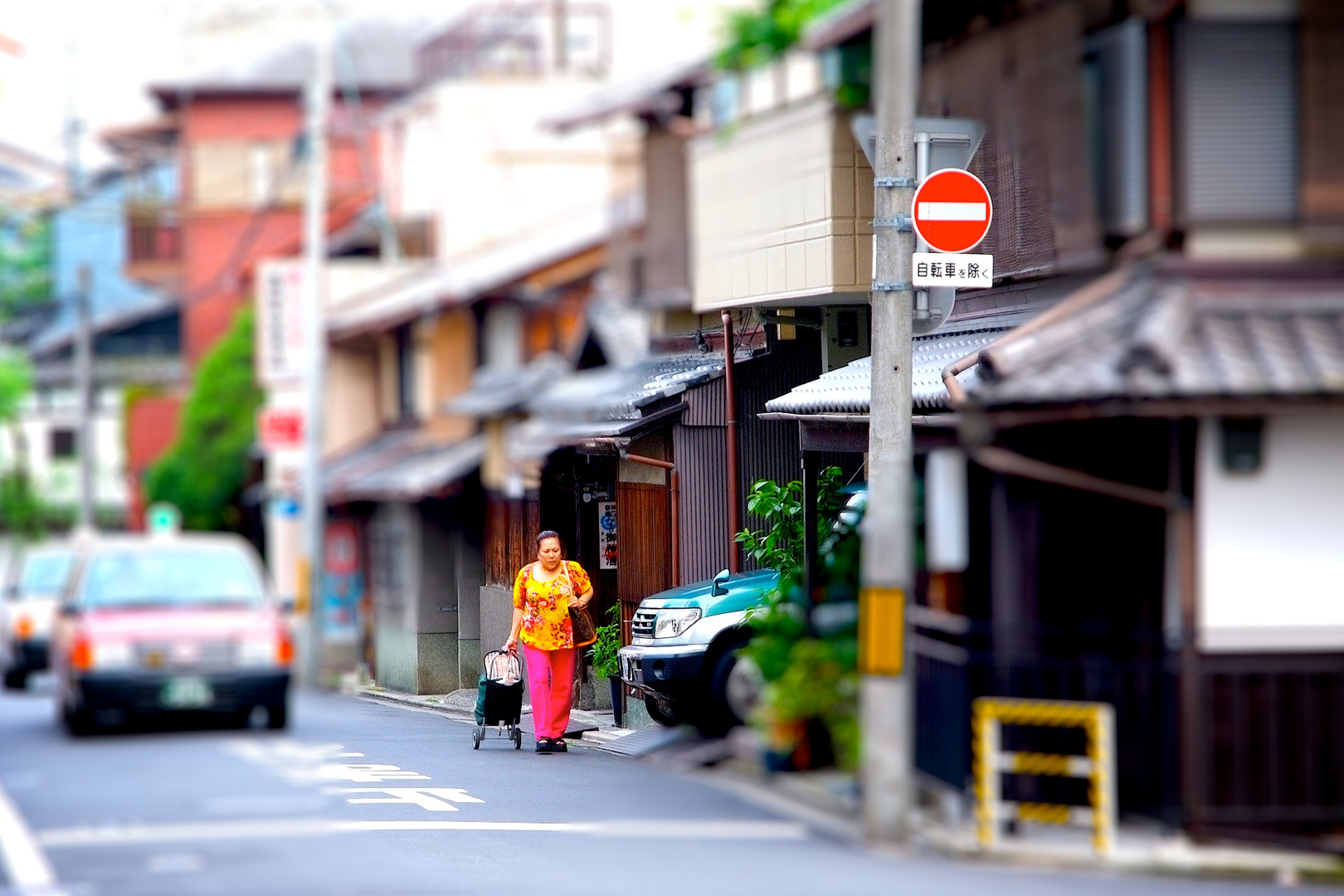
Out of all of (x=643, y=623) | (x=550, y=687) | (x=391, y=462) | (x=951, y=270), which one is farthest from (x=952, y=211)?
(x=391, y=462)

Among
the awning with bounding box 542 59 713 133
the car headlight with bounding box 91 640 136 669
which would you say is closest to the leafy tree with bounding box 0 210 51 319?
the awning with bounding box 542 59 713 133

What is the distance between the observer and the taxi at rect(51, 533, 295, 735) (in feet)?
27.4

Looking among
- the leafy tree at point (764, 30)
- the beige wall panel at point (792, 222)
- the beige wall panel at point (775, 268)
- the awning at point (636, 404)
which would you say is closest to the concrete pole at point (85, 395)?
the leafy tree at point (764, 30)

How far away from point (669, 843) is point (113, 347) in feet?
152

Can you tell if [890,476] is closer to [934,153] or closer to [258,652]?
[934,153]

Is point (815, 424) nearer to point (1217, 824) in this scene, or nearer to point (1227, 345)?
point (1227, 345)

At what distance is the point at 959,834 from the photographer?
20.8 ft

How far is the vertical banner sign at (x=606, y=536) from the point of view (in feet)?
22.8

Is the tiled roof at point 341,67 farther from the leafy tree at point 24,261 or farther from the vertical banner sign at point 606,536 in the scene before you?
the vertical banner sign at point 606,536

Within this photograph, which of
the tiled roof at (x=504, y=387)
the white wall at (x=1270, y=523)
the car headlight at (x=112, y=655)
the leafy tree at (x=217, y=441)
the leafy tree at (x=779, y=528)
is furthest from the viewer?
the leafy tree at (x=217, y=441)

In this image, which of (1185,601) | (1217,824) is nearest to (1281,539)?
(1185,601)

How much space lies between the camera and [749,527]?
750 centimetres

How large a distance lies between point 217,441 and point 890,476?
3615cm

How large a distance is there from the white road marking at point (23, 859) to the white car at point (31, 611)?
24.4 feet
